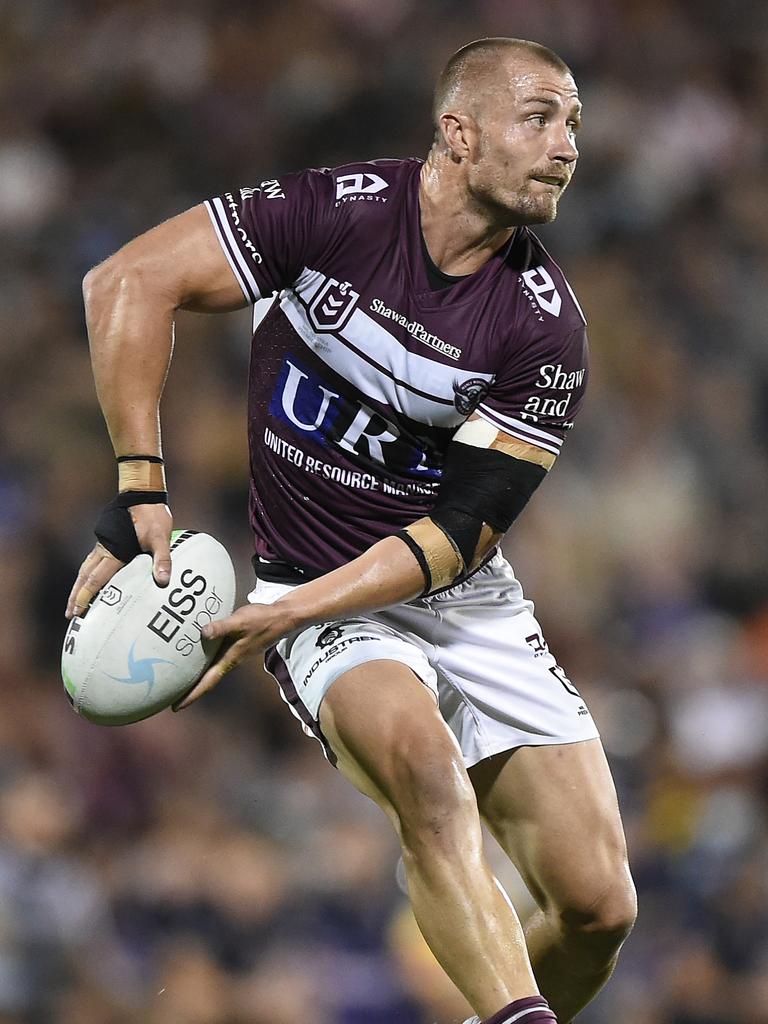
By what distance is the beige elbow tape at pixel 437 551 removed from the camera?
405 centimetres

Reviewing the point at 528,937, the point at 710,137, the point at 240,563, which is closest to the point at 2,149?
the point at 240,563

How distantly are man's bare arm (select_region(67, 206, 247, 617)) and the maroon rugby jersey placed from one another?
70mm

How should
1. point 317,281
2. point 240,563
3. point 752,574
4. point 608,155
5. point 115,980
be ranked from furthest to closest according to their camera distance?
1. point 608,155
2. point 752,574
3. point 240,563
4. point 115,980
5. point 317,281

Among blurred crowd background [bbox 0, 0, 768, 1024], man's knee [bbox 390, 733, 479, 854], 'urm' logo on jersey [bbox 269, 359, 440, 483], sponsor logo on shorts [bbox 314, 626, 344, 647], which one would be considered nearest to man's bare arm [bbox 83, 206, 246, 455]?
'urm' logo on jersey [bbox 269, 359, 440, 483]

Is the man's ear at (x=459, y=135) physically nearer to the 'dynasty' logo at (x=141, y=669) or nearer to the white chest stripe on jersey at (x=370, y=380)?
the white chest stripe on jersey at (x=370, y=380)

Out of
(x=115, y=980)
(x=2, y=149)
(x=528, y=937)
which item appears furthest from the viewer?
(x=2, y=149)

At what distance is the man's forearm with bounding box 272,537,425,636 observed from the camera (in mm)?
3916

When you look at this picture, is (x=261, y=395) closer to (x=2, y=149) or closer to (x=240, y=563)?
(x=240, y=563)

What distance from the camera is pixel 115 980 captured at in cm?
661

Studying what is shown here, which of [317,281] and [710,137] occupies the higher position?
[317,281]

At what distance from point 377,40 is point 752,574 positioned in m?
4.48

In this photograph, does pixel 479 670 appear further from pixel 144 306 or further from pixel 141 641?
pixel 144 306

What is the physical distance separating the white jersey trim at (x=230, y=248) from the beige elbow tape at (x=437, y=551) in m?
0.73

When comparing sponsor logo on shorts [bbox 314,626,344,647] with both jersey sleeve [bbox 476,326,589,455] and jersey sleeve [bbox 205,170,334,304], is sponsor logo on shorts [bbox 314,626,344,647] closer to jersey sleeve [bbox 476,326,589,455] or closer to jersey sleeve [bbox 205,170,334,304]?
jersey sleeve [bbox 476,326,589,455]
